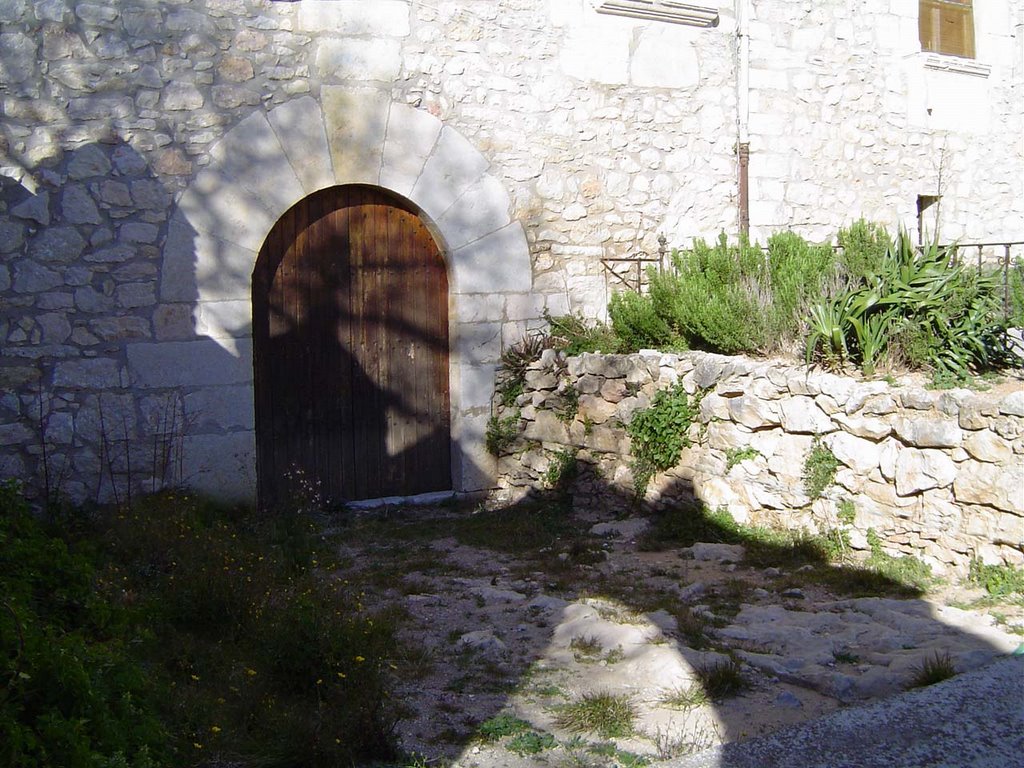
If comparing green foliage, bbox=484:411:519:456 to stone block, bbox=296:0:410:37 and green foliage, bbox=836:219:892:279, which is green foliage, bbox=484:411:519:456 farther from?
stone block, bbox=296:0:410:37

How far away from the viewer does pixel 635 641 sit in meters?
4.05

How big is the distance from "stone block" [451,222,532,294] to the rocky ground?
6.54 feet

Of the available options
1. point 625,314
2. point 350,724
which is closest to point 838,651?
point 350,724

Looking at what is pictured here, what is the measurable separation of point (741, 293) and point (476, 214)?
196cm

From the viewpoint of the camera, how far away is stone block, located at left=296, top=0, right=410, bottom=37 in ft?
21.0

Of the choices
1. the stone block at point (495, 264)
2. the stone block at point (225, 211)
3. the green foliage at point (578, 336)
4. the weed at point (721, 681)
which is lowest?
the weed at point (721, 681)

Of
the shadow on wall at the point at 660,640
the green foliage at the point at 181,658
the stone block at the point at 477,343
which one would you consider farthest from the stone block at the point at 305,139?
the green foliage at the point at 181,658

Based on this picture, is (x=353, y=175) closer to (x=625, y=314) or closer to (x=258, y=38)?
(x=258, y=38)

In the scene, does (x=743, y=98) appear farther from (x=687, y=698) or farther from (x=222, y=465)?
(x=687, y=698)

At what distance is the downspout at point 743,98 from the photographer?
8.06 metres

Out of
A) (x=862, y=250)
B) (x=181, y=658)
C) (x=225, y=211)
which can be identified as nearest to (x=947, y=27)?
(x=862, y=250)

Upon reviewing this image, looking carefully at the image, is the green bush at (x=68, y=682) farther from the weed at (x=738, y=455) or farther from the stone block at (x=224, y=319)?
the weed at (x=738, y=455)

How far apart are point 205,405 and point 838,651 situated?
405cm

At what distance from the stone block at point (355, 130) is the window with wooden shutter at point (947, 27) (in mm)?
5593
